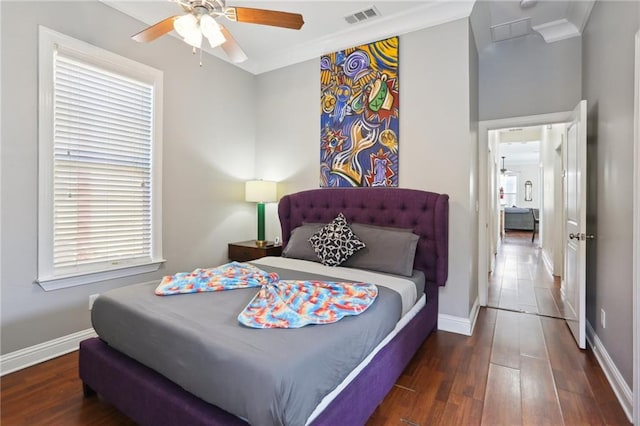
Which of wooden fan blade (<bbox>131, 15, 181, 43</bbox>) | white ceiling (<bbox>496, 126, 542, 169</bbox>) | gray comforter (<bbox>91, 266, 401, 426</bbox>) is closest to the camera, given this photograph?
gray comforter (<bbox>91, 266, 401, 426</bbox>)

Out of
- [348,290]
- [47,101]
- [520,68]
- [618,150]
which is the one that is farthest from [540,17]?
[47,101]

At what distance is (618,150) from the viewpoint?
6.70ft

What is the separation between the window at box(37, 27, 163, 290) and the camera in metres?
2.36

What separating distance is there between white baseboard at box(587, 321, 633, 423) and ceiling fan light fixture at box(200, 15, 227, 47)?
3240 mm

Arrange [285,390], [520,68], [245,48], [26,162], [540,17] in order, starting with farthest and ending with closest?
[245,48], [520,68], [540,17], [26,162], [285,390]

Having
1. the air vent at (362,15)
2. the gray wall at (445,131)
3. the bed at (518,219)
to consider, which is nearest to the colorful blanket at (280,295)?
the gray wall at (445,131)

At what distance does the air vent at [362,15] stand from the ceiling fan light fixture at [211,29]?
1576 millimetres

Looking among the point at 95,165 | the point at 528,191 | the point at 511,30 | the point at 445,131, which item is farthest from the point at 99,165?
the point at 528,191

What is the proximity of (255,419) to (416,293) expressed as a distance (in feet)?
5.48

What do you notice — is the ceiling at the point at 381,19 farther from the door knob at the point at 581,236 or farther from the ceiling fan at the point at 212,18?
the door knob at the point at 581,236

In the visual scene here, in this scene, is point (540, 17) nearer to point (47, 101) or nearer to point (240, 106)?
point (240, 106)

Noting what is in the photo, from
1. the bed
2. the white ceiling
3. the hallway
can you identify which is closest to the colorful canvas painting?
the white ceiling

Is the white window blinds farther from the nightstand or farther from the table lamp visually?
the table lamp

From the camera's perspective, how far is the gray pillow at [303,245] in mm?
3006
